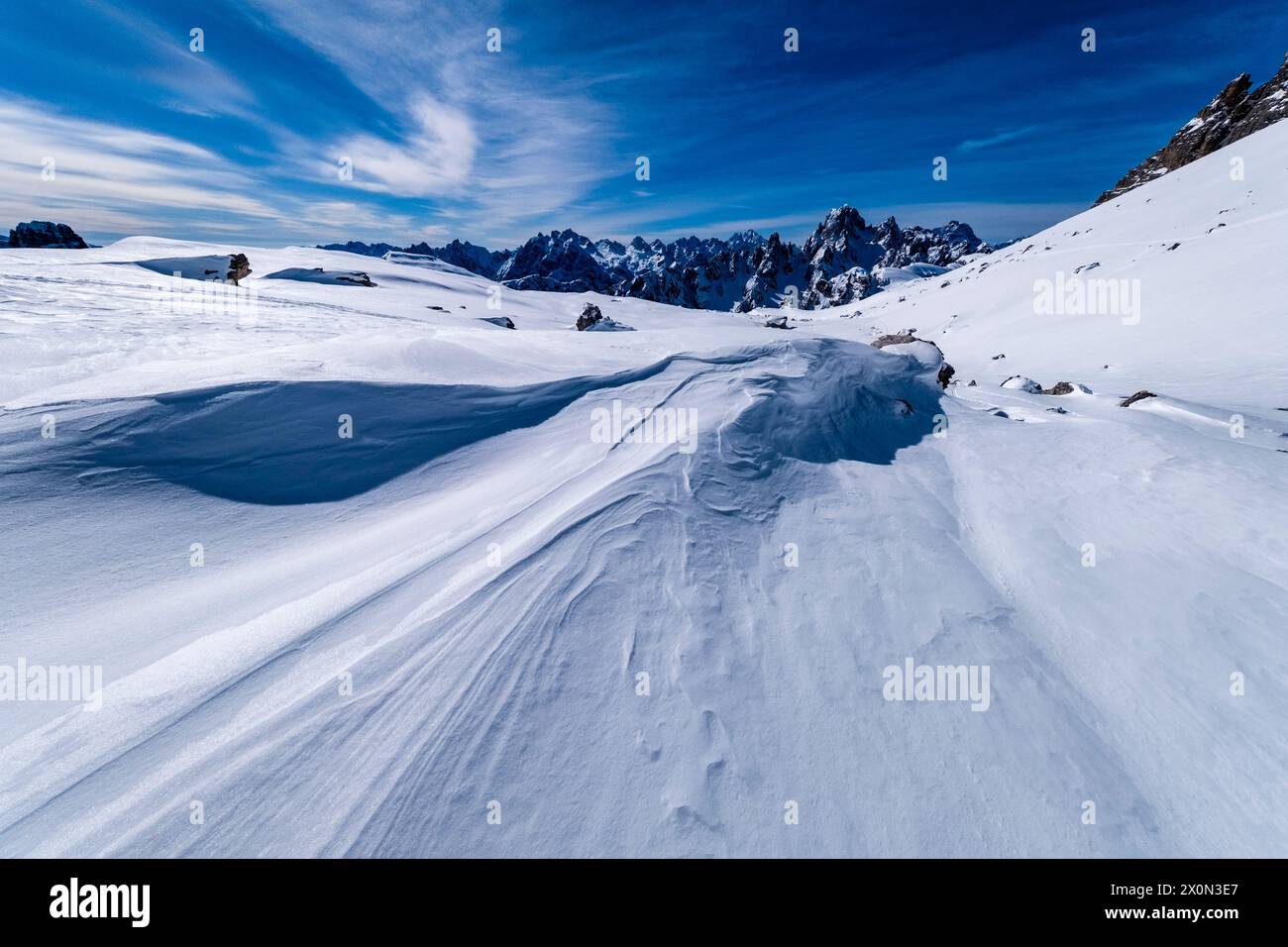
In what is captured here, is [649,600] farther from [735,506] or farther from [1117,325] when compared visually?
[1117,325]

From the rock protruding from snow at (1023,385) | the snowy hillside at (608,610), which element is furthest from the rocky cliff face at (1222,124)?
the snowy hillside at (608,610)

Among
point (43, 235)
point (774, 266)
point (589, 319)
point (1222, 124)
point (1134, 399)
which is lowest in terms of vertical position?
point (1134, 399)

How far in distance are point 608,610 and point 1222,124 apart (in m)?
116

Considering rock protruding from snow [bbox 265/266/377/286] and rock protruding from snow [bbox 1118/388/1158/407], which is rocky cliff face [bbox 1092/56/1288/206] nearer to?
rock protruding from snow [bbox 1118/388/1158/407]

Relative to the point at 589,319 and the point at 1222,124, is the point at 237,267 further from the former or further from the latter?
the point at 1222,124

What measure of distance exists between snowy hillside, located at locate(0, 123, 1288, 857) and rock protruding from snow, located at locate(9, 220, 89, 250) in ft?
360

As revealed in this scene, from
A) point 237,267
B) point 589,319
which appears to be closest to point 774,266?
point 589,319

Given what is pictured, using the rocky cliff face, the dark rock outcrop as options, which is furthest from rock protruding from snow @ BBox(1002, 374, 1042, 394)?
the rocky cliff face

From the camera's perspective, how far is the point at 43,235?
7575 centimetres

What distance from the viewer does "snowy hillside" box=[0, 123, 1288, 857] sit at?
9.37 feet

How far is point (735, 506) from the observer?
5.38m

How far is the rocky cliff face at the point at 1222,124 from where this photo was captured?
61.6 m

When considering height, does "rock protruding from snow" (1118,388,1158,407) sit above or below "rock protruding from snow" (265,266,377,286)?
below
